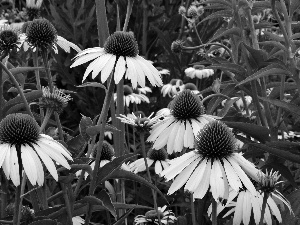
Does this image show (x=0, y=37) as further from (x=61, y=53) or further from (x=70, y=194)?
(x=61, y=53)

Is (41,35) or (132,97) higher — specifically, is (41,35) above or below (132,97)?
above

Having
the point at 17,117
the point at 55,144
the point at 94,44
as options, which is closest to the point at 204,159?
the point at 55,144

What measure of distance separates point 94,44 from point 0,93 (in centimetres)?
238

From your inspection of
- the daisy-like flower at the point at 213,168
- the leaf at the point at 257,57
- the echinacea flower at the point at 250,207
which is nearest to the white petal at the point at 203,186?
the daisy-like flower at the point at 213,168

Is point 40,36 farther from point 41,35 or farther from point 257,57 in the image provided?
point 257,57

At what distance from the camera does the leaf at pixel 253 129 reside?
1.53 m

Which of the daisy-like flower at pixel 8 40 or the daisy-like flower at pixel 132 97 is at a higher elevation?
the daisy-like flower at pixel 8 40

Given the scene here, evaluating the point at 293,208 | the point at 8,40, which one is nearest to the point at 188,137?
the point at 293,208

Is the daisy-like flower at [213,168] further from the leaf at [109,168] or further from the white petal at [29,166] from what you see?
the white petal at [29,166]

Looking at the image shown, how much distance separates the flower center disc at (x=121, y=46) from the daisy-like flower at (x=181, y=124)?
0.22 m

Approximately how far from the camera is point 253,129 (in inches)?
61.4

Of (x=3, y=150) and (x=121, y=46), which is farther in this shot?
(x=121, y=46)

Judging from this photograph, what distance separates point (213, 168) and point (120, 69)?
1.17ft

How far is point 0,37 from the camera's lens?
1.56m
